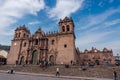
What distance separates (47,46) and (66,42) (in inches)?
227

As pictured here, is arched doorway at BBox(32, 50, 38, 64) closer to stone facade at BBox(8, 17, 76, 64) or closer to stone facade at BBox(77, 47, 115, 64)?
stone facade at BBox(8, 17, 76, 64)

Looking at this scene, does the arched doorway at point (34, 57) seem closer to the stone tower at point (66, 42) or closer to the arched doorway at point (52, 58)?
the arched doorway at point (52, 58)

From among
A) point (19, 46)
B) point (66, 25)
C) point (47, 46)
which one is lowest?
point (47, 46)

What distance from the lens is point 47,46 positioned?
32.3 meters

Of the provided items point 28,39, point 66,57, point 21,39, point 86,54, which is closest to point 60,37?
point 66,57

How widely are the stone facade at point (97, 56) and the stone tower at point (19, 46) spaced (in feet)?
78.1

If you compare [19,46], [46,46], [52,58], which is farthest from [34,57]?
[19,46]

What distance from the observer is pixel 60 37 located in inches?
1225

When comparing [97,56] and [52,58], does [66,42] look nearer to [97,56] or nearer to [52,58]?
[52,58]

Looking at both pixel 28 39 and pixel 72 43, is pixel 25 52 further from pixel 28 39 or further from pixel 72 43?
pixel 72 43

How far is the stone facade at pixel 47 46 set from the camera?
29197 mm

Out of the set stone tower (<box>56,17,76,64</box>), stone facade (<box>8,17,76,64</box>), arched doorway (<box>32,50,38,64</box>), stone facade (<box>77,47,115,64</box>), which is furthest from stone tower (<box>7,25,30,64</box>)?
stone facade (<box>77,47,115,64</box>)

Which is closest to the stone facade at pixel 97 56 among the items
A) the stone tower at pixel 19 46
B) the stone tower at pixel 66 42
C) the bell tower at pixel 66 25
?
the bell tower at pixel 66 25

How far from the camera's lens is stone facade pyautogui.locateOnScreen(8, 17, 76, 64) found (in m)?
29.2
